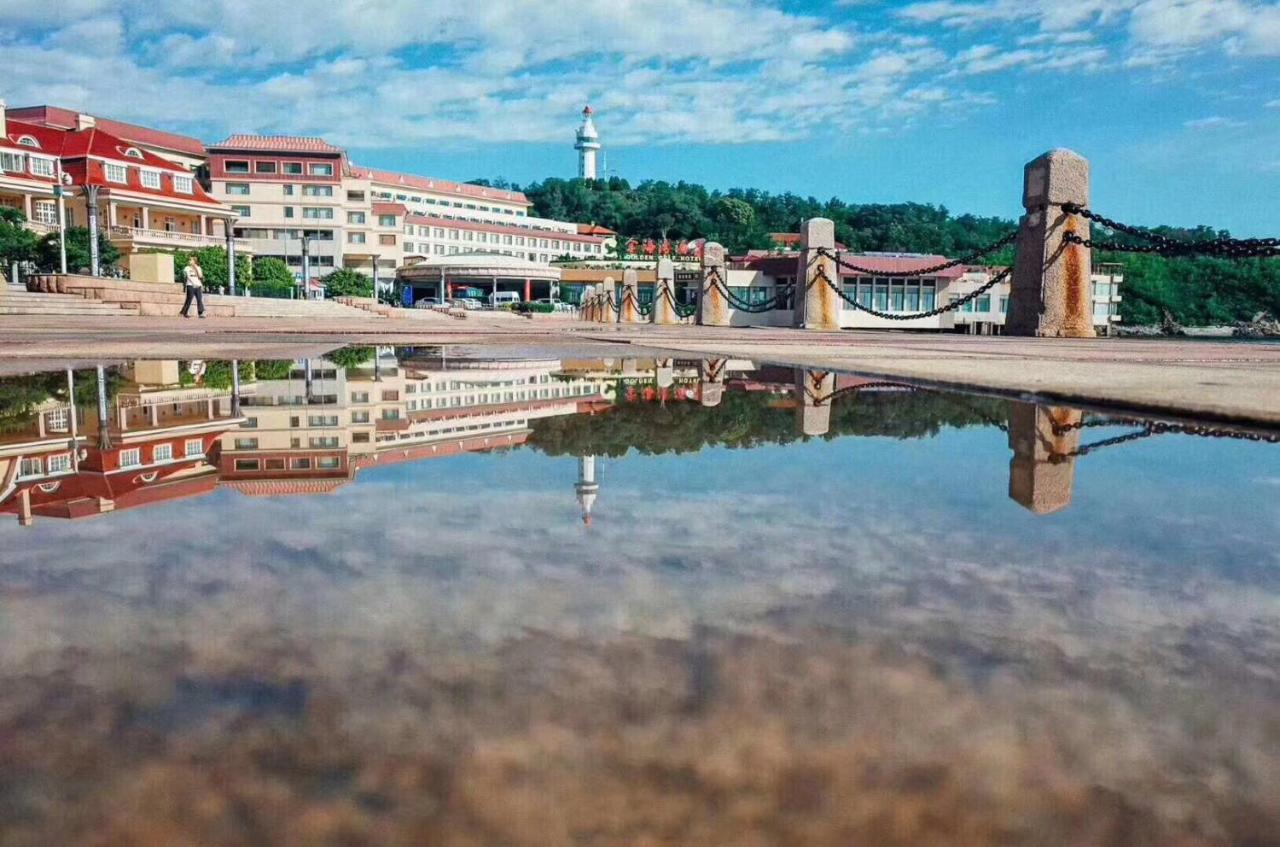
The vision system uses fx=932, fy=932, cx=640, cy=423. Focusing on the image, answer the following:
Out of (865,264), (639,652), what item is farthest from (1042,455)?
(865,264)

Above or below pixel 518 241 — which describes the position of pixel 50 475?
below

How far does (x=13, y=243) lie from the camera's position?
3738 cm

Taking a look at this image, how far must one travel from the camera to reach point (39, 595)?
1.14 m

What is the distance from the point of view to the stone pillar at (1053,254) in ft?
34.9

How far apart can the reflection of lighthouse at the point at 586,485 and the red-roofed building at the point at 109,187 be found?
51.8 meters

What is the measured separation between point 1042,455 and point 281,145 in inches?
2974

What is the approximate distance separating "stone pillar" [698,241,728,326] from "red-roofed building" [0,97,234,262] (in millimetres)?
37658

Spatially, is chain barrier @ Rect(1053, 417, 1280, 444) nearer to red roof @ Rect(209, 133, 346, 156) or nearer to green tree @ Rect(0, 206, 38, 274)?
green tree @ Rect(0, 206, 38, 274)

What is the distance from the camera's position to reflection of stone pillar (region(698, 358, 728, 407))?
3.70m

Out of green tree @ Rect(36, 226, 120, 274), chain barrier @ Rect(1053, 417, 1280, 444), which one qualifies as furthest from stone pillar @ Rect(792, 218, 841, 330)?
green tree @ Rect(36, 226, 120, 274)

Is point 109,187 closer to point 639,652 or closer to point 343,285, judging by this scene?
point 343,285

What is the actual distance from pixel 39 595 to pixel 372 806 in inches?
28.1

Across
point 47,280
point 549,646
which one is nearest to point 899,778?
point 549,646

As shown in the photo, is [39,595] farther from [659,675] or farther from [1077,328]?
[1077,328]
